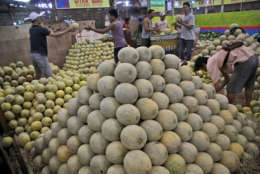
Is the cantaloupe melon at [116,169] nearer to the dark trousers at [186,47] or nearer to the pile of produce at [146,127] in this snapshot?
the pile of produce at [146,127]

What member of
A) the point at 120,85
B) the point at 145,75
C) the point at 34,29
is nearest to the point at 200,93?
the point at 145,75

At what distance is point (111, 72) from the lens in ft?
6.71

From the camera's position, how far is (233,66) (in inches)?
142

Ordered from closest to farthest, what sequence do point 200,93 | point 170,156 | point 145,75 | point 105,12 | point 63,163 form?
point 170,156 → point 145,75 → point 63,163 → point 200,93 → point 105,12

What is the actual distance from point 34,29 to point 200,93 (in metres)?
4.59

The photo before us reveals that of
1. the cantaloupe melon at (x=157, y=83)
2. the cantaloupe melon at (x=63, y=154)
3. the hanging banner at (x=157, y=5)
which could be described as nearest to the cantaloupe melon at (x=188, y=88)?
the cantaloupe melon at (x=157, y=83)

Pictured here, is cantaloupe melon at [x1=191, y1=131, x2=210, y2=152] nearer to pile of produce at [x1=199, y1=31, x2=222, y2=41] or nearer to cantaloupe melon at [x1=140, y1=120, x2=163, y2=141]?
cantaloupe melon at [x1=140, y1=120, x2=163, y2=141]

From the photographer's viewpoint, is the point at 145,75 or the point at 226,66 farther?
the point at 226,66

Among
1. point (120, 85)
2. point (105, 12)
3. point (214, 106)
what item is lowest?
point (214, 106)

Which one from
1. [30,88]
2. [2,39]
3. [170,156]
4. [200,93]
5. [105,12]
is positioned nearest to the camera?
[170,156]

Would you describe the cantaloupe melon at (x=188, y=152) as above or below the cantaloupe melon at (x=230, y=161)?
above

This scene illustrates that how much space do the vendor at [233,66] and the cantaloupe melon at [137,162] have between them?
8.25ft

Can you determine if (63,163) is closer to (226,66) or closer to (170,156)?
(170,156)

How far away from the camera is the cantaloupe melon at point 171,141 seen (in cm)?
169
